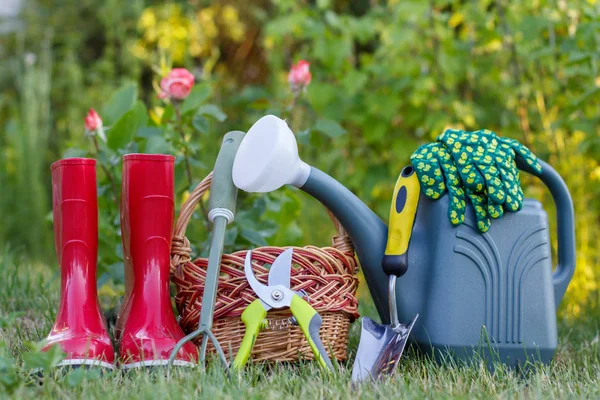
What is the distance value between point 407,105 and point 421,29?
30 cm

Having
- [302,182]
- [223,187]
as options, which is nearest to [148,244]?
[223,187]

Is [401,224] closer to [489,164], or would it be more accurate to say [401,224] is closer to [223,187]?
[489,164]

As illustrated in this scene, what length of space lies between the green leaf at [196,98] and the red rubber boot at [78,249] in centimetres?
52

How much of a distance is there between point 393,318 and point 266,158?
0.38 m

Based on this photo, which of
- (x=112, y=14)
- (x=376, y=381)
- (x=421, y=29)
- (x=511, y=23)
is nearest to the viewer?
(x=376, y=381)

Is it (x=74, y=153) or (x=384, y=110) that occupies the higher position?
(x=384, y=110)

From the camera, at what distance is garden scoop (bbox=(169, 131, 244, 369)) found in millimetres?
1097

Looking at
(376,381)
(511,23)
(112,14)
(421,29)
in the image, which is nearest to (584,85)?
(511,23)

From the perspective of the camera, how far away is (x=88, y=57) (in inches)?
202

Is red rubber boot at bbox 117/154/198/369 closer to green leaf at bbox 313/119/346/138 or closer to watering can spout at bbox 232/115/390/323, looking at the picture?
watering can spout at bbox 232/115/390/323

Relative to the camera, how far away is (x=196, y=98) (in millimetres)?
1691

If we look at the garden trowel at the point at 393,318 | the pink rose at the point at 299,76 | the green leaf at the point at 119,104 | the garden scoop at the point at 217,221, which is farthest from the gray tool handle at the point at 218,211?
the green leaf at the point at 119,104

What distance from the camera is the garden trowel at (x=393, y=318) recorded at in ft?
3.69

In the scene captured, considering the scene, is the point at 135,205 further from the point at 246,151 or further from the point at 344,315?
the point at 344,315
